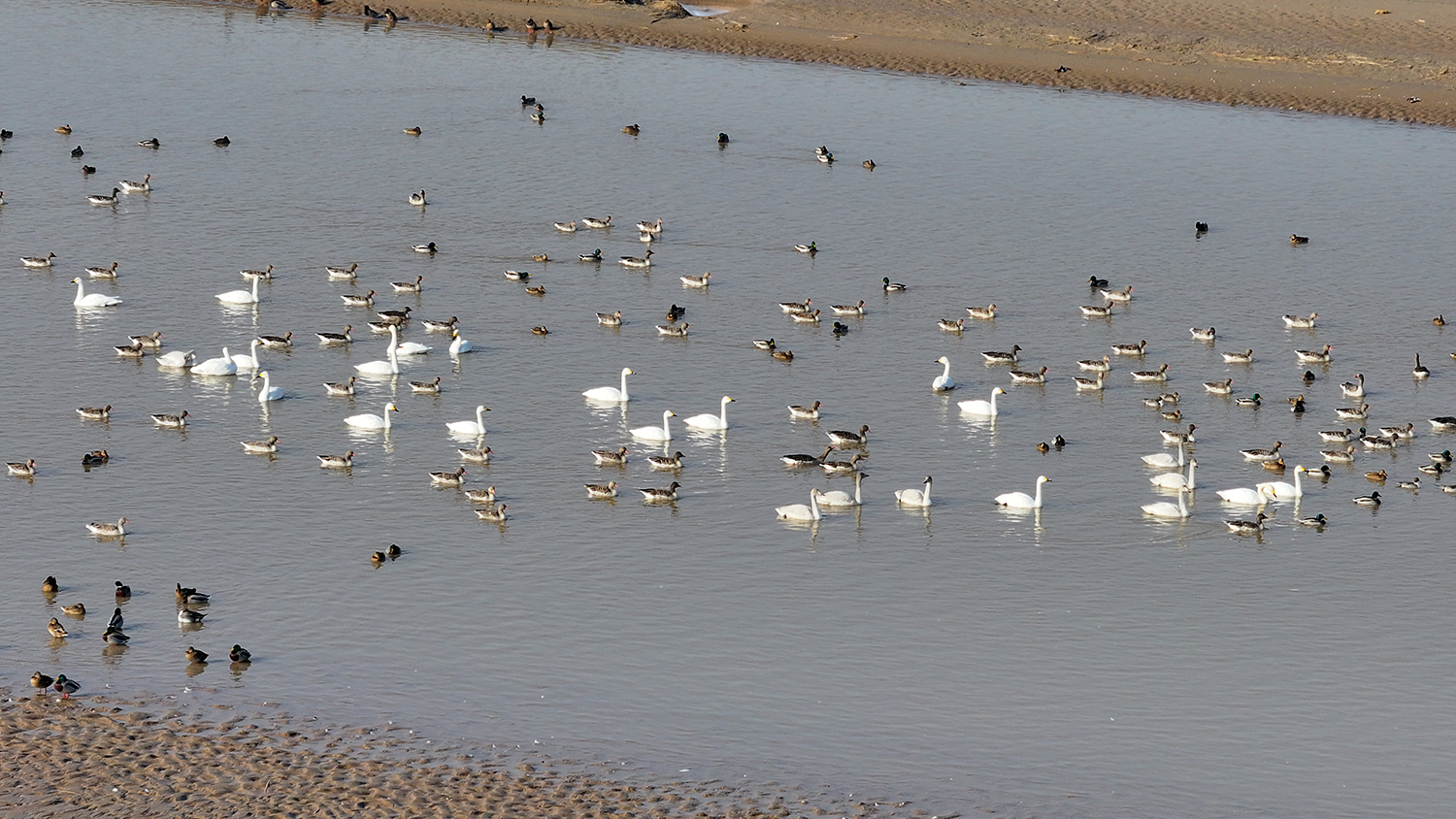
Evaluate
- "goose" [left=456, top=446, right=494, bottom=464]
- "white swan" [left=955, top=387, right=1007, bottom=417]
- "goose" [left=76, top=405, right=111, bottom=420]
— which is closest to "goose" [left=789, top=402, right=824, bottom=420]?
"white swan" [left=955, top=387, right=1007, bottom=417]

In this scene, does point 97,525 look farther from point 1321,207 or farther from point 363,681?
point 1321,207

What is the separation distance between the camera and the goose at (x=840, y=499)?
103 ft

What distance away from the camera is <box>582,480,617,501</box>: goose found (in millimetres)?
31297

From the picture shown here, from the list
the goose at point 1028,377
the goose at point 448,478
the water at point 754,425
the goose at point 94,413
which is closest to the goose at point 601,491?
the water at point 754,425

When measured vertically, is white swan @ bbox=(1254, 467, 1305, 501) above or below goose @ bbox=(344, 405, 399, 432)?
above

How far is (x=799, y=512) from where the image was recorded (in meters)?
30.7

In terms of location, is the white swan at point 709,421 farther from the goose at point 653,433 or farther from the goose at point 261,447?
the goose at point 261,447

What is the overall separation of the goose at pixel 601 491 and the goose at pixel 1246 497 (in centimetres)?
1012

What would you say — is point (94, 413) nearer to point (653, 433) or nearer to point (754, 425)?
point (653, 433)

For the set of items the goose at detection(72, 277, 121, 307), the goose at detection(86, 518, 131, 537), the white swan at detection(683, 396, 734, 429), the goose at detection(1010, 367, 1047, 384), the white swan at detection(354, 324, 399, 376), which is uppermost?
the goose at detection(1010, 367, 1047, 384)

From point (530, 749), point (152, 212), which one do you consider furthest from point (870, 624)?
point (152, 212)

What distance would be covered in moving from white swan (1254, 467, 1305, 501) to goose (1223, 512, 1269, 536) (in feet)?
3.63

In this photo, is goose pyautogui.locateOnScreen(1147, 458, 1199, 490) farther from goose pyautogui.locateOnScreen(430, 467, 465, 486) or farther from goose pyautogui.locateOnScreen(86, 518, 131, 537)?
goose pyautogui.locateOnScreen(86, 518, 131, 537)

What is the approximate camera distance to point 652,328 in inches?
1591
